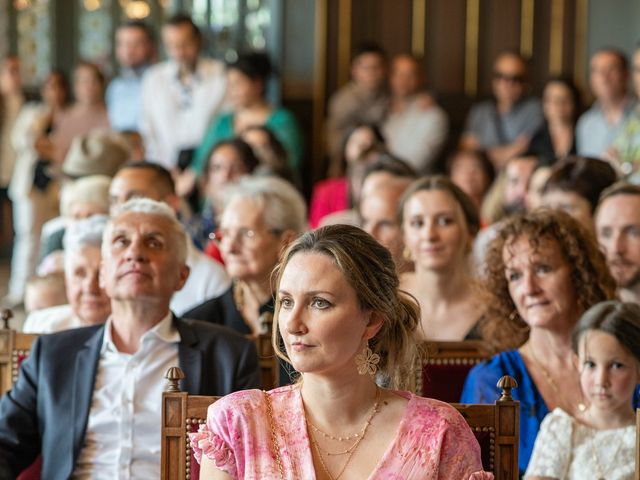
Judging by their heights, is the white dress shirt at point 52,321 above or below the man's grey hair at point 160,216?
below

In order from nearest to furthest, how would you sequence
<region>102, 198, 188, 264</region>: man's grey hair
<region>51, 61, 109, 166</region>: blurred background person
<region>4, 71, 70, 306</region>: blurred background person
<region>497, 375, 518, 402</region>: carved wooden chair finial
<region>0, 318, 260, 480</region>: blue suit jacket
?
<region>497, 375, 518, 402</region>: carved wooden chair finial → <region>0, 318, 260, 480</region>: blue suit jacket → <region>102, 198, 188, 264</region>: man's grey hair → <region>4, 71, 70, 306</region>: blurred background person → <region>51, 61, 109, 166</region>: blurred background person

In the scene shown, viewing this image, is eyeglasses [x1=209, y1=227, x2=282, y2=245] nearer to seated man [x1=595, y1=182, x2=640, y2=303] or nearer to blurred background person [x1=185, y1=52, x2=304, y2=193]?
seated man [x1=595, y1=182, x2=640, y2=303]

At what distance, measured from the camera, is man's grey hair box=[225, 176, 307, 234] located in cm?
470

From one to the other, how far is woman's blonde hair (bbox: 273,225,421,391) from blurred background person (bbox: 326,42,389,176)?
20.0ft

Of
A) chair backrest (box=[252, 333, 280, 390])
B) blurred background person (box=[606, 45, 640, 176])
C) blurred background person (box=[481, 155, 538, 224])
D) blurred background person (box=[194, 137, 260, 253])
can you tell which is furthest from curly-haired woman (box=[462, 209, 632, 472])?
blurred background person (box=[606, 45, 640, 176])

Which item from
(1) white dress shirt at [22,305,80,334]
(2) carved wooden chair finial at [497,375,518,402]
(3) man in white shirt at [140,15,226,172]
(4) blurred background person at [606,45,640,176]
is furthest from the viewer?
(3) man in white shirt at [140,15,226,172]

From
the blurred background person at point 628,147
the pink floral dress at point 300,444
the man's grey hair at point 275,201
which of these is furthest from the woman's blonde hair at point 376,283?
the blurred background person at point 628,147

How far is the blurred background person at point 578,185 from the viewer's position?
4.91 m

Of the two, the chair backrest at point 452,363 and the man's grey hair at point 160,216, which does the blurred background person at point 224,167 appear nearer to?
the man's grey hair at point 160,216

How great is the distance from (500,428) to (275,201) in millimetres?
2043

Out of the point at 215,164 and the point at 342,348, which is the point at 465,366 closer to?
the point at 342,348

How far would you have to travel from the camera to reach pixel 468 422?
282 centimetres

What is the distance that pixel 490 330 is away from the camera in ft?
12.5

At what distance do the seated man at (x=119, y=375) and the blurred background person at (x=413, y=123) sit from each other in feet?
17.0
